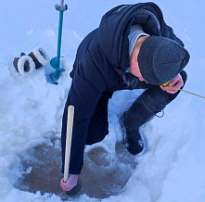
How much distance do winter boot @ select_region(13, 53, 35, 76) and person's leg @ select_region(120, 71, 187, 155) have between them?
0.80 m

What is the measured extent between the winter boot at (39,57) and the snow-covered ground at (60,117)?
65mm

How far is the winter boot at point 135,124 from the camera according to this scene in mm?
1734

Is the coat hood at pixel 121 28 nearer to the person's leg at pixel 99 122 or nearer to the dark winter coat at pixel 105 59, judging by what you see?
the dark winter coat at pixel 105 59

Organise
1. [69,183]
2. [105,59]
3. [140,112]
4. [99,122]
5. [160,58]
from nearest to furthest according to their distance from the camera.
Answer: [160,58] → [105,59] → [69,183] → [99,122] → [140,112]

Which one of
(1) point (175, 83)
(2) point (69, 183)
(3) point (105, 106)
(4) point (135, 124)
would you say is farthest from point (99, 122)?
(1) point (175, 83)

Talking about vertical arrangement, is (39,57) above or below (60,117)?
above

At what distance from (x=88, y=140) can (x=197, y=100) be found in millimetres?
874

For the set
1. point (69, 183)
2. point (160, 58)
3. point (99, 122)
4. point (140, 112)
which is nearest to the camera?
point (160, 58)

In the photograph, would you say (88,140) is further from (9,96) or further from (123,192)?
(9,96)

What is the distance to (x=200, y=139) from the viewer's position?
5.29 feet

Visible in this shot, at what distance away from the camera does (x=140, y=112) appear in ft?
5.72

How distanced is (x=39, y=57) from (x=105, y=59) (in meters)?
0.80

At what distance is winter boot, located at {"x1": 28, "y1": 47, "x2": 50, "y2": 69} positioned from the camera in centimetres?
182

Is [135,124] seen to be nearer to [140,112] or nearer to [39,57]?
[140,112]
